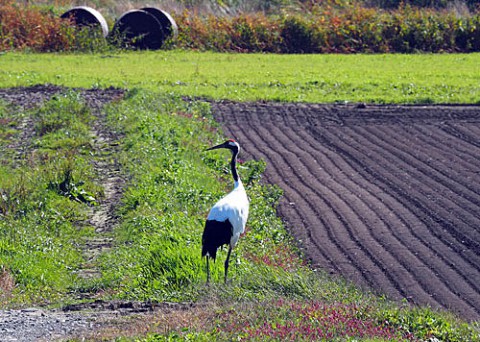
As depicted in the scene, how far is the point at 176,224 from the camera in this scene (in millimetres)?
11523

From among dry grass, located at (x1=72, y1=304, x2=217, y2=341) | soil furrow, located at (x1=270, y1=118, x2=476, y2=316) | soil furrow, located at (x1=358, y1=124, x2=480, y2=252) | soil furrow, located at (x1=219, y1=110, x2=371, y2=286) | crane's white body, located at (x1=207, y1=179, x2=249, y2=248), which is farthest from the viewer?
soil furrow, located at (x1=358, y1=124, x2=480, y2=252)

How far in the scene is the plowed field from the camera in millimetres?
10648

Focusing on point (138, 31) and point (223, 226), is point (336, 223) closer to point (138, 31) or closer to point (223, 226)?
point (223, 226)

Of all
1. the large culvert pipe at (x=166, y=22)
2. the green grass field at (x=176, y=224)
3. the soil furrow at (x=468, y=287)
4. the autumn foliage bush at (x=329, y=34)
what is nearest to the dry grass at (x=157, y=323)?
the green grass field at (x=176, y=224)

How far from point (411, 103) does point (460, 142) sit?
4434mm

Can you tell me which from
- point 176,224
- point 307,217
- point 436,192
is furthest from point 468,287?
point 436,192

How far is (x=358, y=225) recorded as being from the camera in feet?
40.9

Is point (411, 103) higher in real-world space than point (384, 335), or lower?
lower

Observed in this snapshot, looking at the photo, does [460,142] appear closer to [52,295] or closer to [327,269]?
[327,269]

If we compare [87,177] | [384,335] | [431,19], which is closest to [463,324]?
[384,335]

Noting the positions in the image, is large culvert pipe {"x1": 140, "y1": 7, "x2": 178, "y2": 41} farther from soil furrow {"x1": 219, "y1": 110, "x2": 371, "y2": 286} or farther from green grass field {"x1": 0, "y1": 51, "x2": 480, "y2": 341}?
soil furrow {"x1": 219, "y1": 110, "x2": 371, "y2": 286}

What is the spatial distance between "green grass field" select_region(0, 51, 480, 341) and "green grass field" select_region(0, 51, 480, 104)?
0.13 meters

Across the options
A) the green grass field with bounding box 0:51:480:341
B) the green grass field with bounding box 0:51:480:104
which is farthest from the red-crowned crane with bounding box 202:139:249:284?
the green grass field with bounding box 0:51:480:104

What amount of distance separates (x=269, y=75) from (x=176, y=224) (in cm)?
1578
